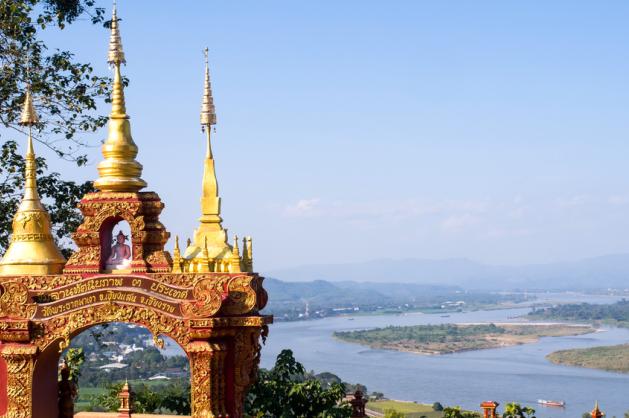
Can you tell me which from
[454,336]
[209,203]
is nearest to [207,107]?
[209,203]

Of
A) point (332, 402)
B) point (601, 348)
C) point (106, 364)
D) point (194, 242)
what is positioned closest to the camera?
point (194, 242)

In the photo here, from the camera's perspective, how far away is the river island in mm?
100312

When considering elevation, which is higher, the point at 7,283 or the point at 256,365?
the point at 7,283

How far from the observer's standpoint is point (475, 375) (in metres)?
68.2

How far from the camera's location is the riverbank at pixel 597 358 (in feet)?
245

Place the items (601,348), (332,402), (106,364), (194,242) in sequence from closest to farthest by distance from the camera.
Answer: (194,242) → (332,402) → (106,364) → (601,348)

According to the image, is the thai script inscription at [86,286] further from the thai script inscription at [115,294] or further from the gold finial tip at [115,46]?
the gold finial tip at [115,46]

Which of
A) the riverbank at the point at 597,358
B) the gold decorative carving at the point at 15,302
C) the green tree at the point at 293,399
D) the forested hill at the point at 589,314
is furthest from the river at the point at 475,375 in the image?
the gold decorative carving at the point at 15,302

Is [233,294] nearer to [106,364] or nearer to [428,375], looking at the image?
[106,364]

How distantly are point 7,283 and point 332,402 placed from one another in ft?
22.9

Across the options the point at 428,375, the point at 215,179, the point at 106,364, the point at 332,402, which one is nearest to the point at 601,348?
the point at 428,375

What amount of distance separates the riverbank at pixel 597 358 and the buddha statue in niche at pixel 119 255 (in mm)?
66999

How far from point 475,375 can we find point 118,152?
59.1 metres

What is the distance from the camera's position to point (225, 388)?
1129 centimetres
